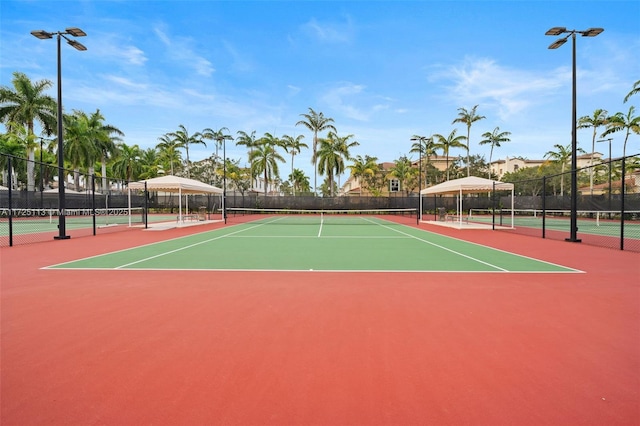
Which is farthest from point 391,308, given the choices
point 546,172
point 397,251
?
point 546,172

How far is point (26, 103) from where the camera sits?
3978 cm

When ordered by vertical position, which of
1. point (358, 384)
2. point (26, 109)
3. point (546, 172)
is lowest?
point (358, 384)

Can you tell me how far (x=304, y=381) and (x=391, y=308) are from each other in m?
2.40

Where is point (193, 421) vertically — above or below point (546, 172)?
below

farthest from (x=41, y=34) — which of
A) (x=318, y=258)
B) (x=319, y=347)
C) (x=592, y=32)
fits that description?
(x=592, y=32)

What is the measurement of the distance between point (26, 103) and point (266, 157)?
26.8 meters

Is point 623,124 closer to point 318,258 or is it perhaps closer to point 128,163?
point 318,258

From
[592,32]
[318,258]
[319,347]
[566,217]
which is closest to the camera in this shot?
[319,347]

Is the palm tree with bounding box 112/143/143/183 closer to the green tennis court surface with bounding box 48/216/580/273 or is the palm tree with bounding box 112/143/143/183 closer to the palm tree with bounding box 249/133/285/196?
the palm tree with bounding box 249/133/285/196

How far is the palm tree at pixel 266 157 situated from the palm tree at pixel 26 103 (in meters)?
23.6

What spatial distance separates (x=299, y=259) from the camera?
32.0 ft

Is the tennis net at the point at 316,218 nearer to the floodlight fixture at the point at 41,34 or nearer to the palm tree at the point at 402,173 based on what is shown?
the floodlight fixture at the point at 41,34

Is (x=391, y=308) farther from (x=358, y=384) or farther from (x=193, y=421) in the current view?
(x=193, y=421)

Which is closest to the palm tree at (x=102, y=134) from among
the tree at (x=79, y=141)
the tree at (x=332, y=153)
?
the tree at (x=79, y=141)
